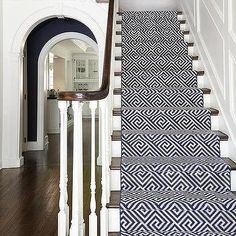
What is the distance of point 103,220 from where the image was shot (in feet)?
6.03

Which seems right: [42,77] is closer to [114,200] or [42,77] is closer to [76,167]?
[114,200]

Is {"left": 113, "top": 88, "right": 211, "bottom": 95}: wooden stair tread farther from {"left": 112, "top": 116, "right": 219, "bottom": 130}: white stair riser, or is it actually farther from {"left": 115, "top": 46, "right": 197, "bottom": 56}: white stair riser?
{"left": 115, "top": 46, "right": 197, "bottom": 56}: white stair riser

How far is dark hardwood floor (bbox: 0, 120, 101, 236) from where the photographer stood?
8.22 ft

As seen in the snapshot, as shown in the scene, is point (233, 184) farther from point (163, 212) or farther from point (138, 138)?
point (138, 138)

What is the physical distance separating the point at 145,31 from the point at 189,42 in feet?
2.14

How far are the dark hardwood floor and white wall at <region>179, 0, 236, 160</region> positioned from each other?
1554 mm

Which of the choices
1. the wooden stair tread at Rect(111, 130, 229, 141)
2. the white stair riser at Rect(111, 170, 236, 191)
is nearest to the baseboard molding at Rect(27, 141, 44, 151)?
the wooden stair tread at Rect(111, 130, 229, 141)

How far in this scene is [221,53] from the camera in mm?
2662

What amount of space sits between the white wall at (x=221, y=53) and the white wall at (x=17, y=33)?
1942 millimetres

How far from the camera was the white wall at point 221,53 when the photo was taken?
240 centimetres

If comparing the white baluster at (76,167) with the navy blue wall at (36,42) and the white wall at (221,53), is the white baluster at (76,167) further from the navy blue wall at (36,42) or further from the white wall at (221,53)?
the navy blue wall at (36,42)

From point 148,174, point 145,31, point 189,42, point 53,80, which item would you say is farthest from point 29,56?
point 53,80

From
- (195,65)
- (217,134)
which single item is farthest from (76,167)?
(195,65)

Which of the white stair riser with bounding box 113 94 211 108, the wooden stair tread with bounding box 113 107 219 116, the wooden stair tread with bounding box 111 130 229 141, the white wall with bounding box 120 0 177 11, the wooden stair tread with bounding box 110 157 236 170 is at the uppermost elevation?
the white wall with bounding box 120 0 177 11
